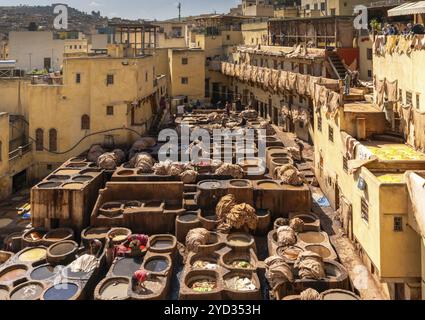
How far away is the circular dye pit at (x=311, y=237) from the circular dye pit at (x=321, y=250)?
34.7 inches

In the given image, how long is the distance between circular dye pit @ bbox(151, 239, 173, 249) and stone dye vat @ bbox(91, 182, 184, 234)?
4.78ft

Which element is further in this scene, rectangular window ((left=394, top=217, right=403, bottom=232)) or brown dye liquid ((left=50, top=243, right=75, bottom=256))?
brown dye liquid ((left=50, top=243, right=75, bottom=256))

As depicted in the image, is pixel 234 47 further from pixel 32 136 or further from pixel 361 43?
pixel 32 136

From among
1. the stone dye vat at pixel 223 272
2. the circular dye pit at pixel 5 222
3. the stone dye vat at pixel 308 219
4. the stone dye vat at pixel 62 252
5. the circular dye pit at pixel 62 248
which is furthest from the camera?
the circular dye pit at pixel 5 222

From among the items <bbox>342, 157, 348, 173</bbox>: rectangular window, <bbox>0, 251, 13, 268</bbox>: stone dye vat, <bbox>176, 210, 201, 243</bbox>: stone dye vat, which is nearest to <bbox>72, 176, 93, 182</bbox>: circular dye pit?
<bbox>0, 251, 13, 268</bbox>: stone dye vat

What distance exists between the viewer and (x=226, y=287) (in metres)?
19.1

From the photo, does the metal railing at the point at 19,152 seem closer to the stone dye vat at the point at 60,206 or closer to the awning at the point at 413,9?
the stone dye vat at the point at 60,206

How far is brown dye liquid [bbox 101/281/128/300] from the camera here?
1892cm

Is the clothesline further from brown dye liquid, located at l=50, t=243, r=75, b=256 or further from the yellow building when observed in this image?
Result: brown dye liquid, located at l=50, t=243, r=75, b=256

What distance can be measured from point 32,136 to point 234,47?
33.2 m

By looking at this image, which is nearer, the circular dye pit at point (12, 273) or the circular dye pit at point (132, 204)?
the circular dye pit at point (12, 273)

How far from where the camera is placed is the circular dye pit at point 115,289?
746 inches

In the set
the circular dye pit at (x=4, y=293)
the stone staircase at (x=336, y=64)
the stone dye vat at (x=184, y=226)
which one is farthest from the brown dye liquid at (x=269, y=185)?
the circular dye pit at (x=4, y=293)

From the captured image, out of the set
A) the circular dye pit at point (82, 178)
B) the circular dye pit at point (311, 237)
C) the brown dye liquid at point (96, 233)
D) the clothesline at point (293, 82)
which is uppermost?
the clothesline at point (293, 82)
